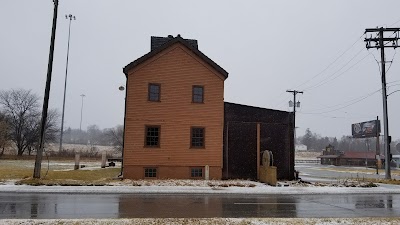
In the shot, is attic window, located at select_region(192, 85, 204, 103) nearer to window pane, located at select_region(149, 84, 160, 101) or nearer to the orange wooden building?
the orange wooden building

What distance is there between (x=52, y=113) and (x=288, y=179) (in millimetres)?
88658

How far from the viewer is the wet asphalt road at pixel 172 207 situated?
11859 mm

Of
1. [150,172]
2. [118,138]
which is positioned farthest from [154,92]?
[118,138]

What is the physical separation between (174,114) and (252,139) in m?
6.19

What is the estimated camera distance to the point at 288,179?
27.7 meters

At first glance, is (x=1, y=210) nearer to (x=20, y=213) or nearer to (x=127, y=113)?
(x=20, y=213)

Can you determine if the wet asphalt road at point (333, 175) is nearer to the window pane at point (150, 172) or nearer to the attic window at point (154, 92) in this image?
the window pane at point (150, 172)

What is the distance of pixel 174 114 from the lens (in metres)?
26.1

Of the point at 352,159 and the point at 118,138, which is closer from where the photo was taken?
the point at 352,159

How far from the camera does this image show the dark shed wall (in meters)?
26.9

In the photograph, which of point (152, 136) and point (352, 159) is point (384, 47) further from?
point (352, 159)

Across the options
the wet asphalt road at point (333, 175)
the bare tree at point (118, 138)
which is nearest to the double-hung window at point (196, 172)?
the wet asphalt road at point (333, 175)

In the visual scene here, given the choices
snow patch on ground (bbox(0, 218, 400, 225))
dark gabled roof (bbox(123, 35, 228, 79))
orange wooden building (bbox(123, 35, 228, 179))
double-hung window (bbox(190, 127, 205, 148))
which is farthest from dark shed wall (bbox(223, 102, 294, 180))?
snow patch on ground (bbox(0, 218, 400, 225))

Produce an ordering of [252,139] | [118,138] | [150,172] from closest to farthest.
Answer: [150,172] → [252,139] → [118,138]
